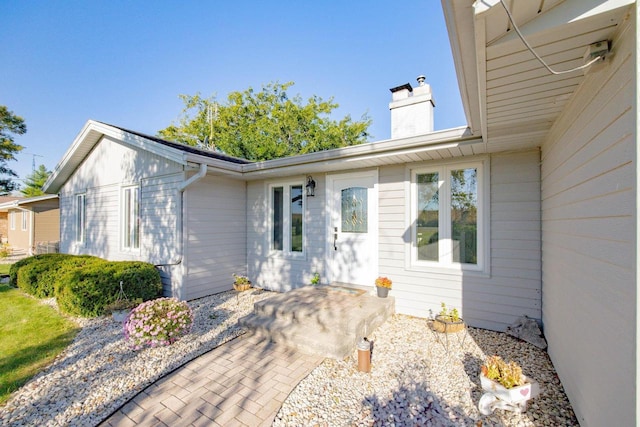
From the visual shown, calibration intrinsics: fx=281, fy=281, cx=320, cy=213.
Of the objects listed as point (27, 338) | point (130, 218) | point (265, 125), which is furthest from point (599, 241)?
point (265, 125)

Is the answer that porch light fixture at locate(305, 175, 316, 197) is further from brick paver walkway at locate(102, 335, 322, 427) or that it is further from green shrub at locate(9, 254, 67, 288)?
green shrub at locate(9, 254, 67, 288)

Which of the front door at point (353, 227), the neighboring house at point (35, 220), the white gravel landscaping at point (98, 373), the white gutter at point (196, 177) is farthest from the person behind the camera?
the neighboring house at point (35, 220)

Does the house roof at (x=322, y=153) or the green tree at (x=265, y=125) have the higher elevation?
the green tree at (x=265, y=125)

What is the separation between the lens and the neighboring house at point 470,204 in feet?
5.25

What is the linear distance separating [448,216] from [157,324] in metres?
4.54

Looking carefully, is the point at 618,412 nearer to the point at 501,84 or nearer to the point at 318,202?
the point at 501,84

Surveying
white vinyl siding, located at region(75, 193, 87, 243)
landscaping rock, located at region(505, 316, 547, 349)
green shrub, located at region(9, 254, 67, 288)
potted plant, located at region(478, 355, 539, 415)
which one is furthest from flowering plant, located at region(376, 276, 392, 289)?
white vinyl siding, located at region(75, 193, 87, 243)

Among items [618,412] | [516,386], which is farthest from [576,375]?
[618,412]

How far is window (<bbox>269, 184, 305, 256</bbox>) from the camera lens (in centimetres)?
628

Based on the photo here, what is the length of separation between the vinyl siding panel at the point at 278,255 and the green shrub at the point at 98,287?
89.6 inches

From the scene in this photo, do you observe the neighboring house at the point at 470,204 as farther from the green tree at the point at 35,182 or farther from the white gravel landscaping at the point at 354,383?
the green tree at the point at 35,182

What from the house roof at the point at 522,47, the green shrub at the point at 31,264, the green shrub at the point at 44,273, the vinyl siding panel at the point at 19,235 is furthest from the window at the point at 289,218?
the vinyl siding panel at the point at 19,235

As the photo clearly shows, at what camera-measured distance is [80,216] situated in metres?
8.55

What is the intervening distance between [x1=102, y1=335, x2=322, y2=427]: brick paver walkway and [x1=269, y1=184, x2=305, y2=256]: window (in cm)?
282
